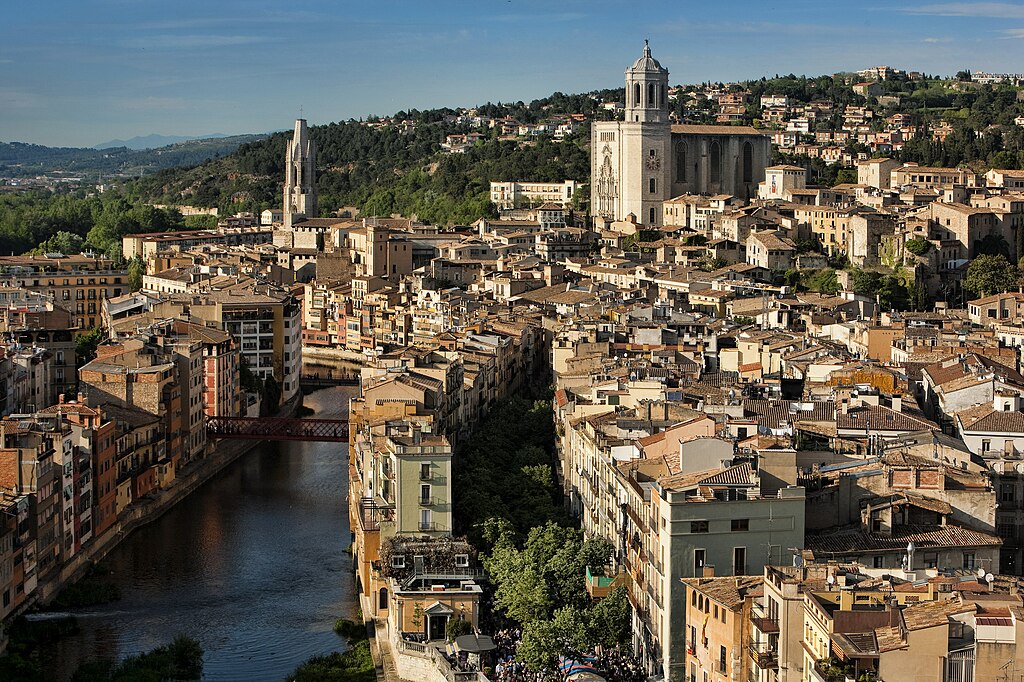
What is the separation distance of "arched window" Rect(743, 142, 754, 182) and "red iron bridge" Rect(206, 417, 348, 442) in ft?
83.8

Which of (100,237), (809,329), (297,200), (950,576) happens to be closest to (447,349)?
(809,329)

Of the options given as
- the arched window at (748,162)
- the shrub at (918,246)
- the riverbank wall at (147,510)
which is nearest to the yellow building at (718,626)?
the riverbank wall at (147,510)

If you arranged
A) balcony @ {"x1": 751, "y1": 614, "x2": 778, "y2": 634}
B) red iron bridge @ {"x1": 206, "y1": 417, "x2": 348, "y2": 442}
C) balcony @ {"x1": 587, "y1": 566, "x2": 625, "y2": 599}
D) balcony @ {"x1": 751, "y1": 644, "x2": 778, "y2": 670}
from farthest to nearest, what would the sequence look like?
red iron bridge @ {"x1": 206, "y1": 417, "x2": 348, "y2": 442} < balcony @ {"x1": 587, "y1": 566, "x2": 625, "y2": 599} < balcony @ {"x1": 751, "y1": 614, "x2": 778, "y2": 634} < balcony @ {"x1": 751, "y1": 644, "x2": 778, "y2": 670}

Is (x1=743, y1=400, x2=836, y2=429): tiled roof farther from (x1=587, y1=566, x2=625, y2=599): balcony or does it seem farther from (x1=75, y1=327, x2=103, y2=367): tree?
(x1=75, y1=327, x2=103, y2=367): tree

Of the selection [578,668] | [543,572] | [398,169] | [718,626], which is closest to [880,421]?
[543,572]

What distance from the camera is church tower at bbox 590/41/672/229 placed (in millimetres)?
44656

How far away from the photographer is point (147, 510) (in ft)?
65.1

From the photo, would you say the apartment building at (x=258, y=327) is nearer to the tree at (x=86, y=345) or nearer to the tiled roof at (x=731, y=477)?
the tree at (x=86, y=345)

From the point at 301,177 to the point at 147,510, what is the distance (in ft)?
134

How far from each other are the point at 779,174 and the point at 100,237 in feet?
70.7

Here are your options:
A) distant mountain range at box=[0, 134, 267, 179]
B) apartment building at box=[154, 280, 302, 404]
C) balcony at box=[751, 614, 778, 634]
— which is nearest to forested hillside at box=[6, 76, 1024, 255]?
apartment building at box=[154, 280, 302, 404]

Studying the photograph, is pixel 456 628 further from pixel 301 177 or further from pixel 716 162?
pixel 301 177

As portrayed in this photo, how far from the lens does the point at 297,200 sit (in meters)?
58.8

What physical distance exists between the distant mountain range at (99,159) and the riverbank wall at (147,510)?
103 metres
